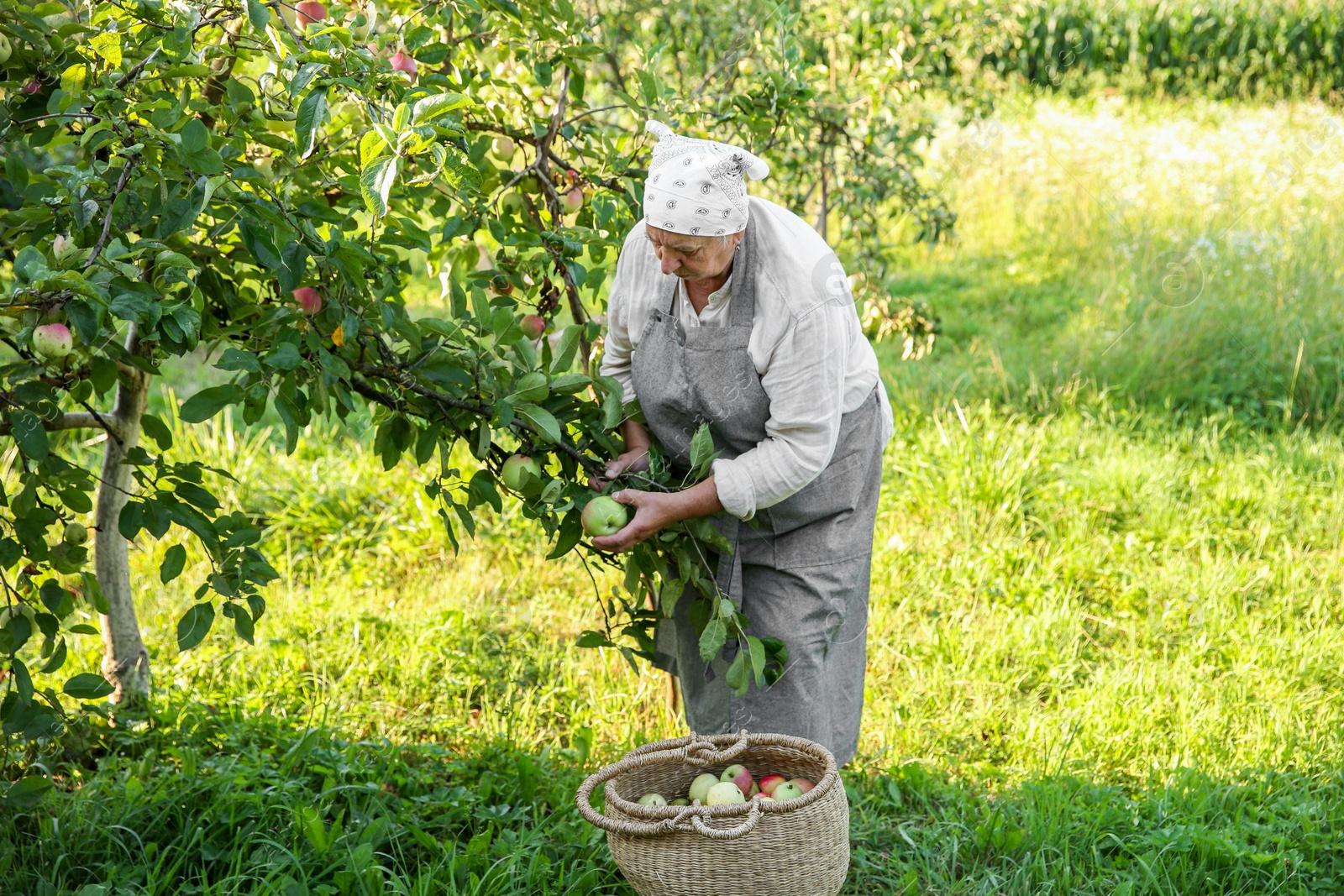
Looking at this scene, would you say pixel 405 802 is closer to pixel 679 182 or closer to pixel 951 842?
pixel 951 842

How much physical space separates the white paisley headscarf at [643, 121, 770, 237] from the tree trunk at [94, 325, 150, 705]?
128 cm

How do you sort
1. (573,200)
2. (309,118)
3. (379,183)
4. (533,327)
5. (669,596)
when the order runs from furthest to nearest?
1. (573,200)
2. (533,327)
3. (669,596)
4. (309,118)
5. (379,183)

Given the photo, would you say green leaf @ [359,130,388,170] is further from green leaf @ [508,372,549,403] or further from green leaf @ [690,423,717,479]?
green leaf @ [690,423,717,479]

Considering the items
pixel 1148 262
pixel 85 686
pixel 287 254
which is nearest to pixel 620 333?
pixel 287 254

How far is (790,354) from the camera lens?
73.3 inches

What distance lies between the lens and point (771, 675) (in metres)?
2.13

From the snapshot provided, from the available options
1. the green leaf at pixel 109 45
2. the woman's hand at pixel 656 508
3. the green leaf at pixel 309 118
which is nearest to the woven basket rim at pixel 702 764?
the woman's hand at pixel 656 508

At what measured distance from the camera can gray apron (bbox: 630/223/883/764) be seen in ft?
6.44

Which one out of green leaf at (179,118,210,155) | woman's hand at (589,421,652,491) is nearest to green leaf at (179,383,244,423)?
green leaf at (179,118,210,155)

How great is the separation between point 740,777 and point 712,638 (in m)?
0.32

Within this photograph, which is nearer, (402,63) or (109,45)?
(109,45)

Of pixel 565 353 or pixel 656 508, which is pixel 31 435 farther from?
pixel 656 508

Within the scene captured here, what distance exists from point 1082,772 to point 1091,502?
1.40m

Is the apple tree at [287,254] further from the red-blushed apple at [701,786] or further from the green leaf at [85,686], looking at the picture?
the red-blushed apple at [701,786]
